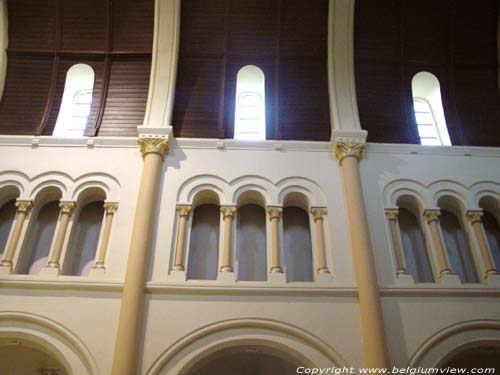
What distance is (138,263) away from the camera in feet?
31.8

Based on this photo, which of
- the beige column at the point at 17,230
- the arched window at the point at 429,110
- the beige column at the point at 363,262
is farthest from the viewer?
the arched window at the point at 429,110

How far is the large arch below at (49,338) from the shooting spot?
8.81 m

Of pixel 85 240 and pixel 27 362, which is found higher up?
pixel 85 240

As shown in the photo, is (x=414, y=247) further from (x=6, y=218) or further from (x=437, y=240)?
(x=6, y=218)

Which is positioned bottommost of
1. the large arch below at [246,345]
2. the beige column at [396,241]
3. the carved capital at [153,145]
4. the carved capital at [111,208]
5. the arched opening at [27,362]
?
the large arch below at [246,345]

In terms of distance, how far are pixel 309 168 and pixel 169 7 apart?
17.7ft

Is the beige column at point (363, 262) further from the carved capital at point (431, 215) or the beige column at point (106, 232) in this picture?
the beige column at point (106, 232)

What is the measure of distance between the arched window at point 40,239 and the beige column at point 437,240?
8.15 meters

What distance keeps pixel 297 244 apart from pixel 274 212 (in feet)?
2.91

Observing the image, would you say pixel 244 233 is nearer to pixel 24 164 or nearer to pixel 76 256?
pixel 76 256

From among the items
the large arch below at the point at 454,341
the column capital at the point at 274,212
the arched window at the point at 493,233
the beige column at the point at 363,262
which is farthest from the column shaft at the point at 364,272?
the arched window at the point at 493,233

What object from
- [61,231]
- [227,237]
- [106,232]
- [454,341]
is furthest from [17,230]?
[454,341]

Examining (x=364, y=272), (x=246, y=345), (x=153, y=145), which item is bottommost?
(x=246, y=345)

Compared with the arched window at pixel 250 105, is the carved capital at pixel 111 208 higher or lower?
lower
